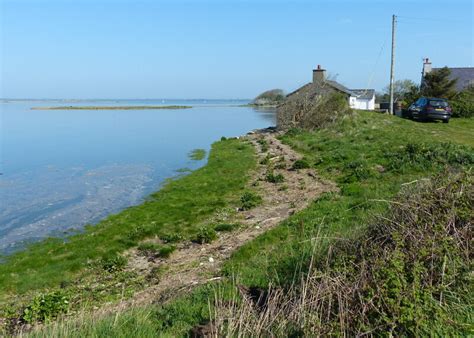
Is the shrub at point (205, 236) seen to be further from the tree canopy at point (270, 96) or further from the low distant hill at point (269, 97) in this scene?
the tree canopy at point (270, 96)

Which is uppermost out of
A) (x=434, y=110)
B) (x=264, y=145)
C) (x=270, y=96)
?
(x=270, y=96)

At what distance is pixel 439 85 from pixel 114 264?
44708 millimetres

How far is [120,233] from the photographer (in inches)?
539

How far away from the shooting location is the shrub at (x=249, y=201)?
15.0m

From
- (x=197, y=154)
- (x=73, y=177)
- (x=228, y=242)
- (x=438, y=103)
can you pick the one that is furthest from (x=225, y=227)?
(x=438, y=103)

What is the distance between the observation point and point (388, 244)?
5.78 m

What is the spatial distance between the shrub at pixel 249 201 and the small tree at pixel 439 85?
36759 mm

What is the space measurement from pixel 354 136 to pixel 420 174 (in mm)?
12009

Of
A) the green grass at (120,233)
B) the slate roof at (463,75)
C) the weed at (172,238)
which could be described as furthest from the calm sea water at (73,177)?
the slate roof at (463,75)

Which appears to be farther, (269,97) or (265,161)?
(269,97)

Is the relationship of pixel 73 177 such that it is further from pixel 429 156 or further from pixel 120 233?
pixel 429 156

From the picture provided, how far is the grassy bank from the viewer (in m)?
6.08

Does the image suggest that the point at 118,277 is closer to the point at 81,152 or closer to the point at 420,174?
the point at 420,174

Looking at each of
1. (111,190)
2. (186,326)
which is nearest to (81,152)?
(111,190)
